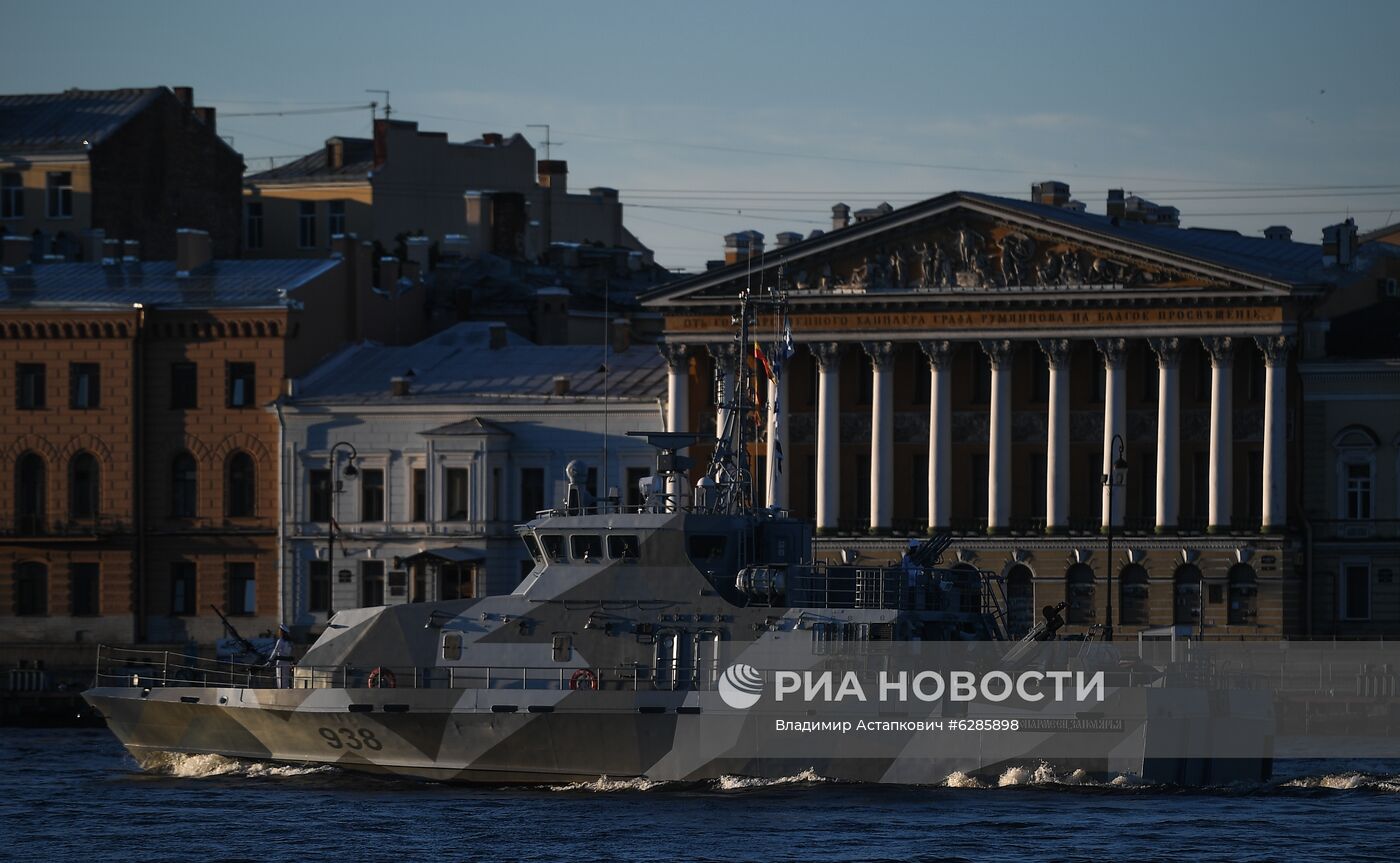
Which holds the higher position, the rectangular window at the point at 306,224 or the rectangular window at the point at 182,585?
the rectangular window at the point at 306,224

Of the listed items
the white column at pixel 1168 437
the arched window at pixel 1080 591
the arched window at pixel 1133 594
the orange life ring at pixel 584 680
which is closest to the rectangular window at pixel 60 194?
the arched window at pixel 1080 591

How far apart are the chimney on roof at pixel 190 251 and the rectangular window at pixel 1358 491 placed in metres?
29.9

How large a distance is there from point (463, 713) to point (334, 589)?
31.6m

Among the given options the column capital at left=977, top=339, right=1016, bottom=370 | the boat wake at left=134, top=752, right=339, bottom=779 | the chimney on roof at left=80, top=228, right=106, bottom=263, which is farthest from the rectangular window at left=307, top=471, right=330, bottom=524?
the boat wake at left=134, top=752, right=339, bottom=779

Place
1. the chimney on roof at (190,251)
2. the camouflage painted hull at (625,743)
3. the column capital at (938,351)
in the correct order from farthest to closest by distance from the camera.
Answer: the chimney on roof at (190,251)
the column capital at (938,351)
the camouflage painted hull at (625,743)

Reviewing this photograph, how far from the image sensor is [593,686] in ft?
160

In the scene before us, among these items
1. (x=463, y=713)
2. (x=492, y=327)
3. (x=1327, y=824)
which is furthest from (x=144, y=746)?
(x=492, y=327)

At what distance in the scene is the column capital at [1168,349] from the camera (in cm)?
7525

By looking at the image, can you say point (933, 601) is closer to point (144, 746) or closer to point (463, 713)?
point (463, 713)

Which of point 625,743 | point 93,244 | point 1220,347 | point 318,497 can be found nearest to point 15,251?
point 93,244

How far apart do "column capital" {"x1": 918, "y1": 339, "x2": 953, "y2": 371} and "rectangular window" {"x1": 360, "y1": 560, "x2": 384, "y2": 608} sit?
14.8 m

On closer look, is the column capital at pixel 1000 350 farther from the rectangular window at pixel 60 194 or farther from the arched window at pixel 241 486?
the rectangular window at pixel 60 194

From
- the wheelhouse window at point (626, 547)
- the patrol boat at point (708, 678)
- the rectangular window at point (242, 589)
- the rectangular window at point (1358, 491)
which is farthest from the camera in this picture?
the rectangular window at point (242, 589)

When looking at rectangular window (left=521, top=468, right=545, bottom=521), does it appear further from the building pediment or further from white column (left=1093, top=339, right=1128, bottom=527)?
white column (left=1093, top=339, right=1128, bottom=527)
